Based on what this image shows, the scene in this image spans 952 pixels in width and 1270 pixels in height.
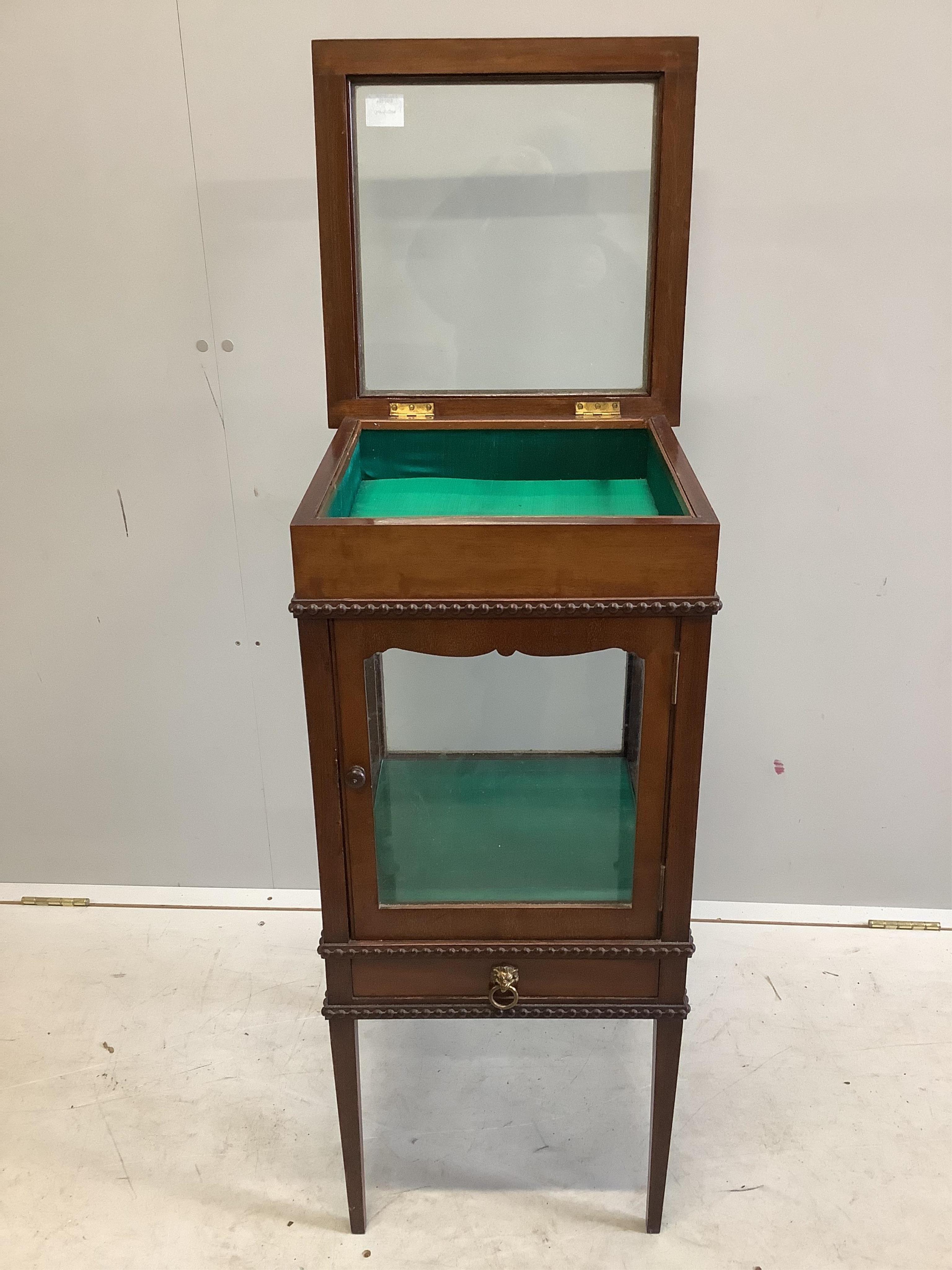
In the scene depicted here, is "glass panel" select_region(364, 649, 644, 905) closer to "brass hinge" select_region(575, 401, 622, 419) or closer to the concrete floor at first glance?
"brass hinge" select_region(575, 401, 622, 419)

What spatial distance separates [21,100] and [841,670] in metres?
1.55

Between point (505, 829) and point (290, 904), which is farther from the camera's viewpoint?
point (290, 904)

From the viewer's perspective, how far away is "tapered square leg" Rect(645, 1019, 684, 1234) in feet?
4.15

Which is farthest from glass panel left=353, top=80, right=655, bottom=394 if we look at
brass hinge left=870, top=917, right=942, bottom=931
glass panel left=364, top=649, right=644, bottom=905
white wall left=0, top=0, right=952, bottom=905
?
brass hinge left=870, top=917, right=942, bottom=931

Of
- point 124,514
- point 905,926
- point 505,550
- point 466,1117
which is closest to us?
point 505,550

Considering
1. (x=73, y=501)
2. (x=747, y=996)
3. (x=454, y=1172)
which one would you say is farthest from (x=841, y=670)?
(x=73, y=501)

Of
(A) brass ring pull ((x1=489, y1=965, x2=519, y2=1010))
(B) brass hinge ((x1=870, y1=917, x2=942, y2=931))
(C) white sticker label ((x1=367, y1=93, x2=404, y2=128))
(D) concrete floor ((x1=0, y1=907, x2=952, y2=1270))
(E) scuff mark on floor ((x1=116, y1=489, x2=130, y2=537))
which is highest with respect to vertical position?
(C) white sticker label ((x1=367, y1=93, x2=404, y2=128))

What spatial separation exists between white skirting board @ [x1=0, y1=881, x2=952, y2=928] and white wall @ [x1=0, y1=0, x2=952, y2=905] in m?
0.02

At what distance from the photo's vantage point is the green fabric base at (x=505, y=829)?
1.18 m

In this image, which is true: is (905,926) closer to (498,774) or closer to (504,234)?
(498,774)

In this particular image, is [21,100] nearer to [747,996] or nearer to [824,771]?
[824,771]

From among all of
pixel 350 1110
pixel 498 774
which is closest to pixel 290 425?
pixel 498 774

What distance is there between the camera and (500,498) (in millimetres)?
1267

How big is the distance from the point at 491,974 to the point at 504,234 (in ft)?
3.01
